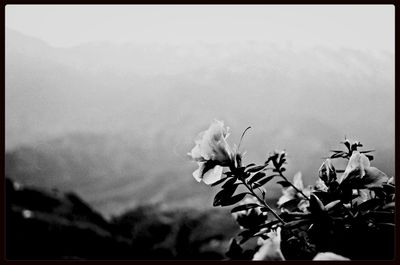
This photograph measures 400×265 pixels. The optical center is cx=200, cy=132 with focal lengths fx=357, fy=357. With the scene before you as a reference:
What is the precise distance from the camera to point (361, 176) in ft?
2.08

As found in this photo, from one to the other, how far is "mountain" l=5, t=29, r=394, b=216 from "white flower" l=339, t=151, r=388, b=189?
146 inches

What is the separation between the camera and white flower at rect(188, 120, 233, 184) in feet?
2.18

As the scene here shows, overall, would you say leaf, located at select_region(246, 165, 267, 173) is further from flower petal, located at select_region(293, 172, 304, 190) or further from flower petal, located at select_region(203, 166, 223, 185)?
flower petal, located at select_region(293, 172, 304, 190)

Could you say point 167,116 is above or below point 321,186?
above

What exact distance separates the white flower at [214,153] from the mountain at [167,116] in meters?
3.71

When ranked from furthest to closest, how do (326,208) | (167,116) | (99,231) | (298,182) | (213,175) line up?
(167,116) < (99,231) < (298,182) < (213,175) < (326,208)

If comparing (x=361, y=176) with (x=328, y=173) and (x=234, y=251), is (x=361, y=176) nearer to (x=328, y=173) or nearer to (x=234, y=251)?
(x=328, y=173)

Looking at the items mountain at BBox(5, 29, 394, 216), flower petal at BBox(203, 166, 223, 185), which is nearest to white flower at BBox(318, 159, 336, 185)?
flower petal at BBox(203, 166, 223, 185)

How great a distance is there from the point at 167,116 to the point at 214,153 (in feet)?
17.9

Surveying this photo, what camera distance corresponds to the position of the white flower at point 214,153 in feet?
2.18

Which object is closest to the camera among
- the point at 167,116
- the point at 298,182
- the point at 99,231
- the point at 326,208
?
the point at 326,208

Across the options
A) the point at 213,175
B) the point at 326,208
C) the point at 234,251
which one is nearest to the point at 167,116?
the point at 234,251

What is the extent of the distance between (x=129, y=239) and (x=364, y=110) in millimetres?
3516

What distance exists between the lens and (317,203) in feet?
1.80
